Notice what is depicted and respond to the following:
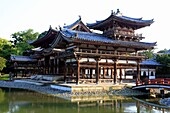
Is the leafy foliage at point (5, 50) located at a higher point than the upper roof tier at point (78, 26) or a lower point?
lower

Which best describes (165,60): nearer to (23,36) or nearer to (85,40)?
(85,40)

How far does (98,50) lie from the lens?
29922 millimetres

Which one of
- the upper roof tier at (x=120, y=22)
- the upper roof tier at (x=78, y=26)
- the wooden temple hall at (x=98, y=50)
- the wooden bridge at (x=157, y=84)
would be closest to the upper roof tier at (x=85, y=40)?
the wooden temple hall at (x=98, y=50)

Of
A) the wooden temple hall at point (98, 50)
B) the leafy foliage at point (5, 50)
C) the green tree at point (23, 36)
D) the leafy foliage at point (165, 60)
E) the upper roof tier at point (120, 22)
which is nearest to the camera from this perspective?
the wooden temple hall at point (98, 50)

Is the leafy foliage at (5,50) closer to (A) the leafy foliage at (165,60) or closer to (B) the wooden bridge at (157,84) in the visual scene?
(A) the leafy foliage at (165,60)

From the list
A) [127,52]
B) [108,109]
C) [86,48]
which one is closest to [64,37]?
[86,48]

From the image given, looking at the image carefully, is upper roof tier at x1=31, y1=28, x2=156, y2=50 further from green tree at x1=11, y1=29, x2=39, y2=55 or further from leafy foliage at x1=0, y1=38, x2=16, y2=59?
green tree at x1=11, y1=29, x2=39, y2=55

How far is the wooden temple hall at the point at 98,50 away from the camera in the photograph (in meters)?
28.0

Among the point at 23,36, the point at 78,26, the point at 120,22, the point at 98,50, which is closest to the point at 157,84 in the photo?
the point at 98,50

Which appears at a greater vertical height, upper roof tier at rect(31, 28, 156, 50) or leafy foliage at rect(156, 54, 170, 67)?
upper roof tier at rect(31, 28, 156, 50)

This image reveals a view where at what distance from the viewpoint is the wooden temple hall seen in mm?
27953

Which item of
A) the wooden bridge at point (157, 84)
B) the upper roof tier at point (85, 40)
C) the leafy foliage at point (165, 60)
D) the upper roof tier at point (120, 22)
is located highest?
the upper roof tier at point (120, 22)

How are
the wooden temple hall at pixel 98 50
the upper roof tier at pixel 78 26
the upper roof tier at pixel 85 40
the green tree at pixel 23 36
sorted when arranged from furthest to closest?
1. the green tree at pixel 23 36
2. the upper roof tier at pixel 78 26
3. the wooden temple hall at pixel 98 50
4. the upper roof tier at pixel 85 40

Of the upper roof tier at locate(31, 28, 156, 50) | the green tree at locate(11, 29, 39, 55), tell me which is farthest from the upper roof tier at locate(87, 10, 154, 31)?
the green tree at locate(11, 29, 39, 55)
